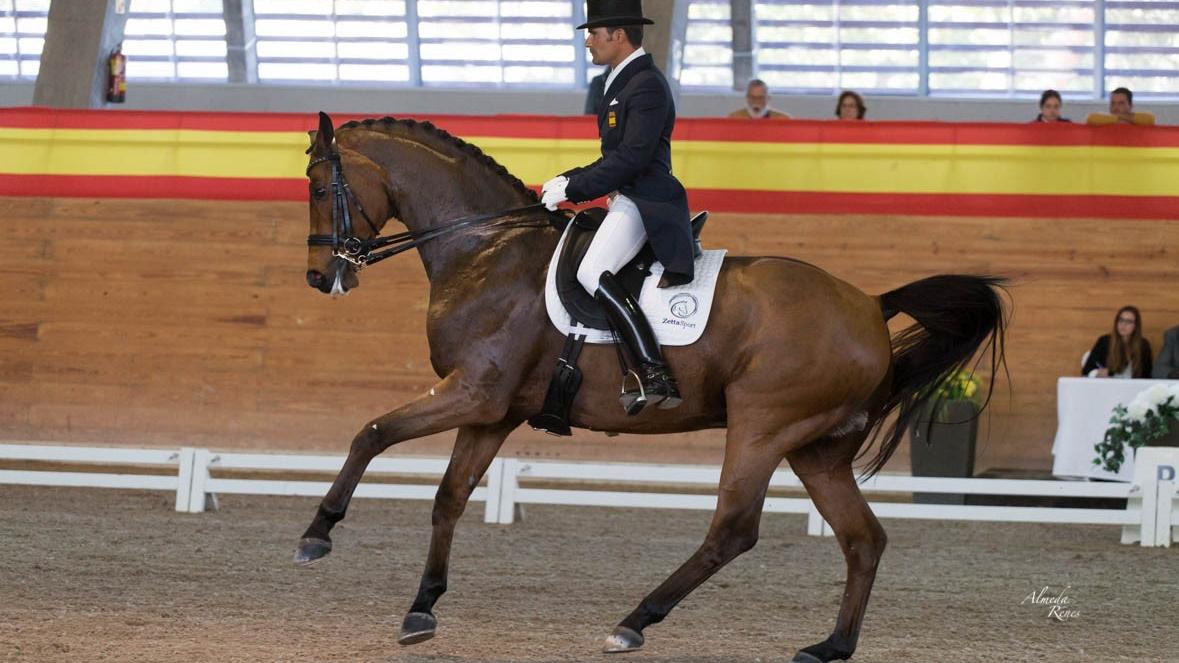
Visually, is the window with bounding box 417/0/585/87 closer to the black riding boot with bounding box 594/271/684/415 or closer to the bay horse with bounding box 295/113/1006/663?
the bay horse with bounding box 295/113/1006/663

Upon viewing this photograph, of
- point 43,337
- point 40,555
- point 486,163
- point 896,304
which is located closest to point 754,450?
point 896,304

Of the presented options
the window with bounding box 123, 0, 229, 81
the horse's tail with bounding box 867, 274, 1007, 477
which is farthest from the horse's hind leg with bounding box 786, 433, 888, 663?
the window with bounding box 123, 0, 229, 81

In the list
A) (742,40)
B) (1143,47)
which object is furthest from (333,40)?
(1143,47)

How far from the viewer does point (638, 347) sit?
4461mm

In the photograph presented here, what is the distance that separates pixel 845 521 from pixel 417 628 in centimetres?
156

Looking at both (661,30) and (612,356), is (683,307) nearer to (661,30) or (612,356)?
(612,356)

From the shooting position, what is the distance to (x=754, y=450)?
4.54 m

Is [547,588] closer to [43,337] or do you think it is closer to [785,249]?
[785,249]

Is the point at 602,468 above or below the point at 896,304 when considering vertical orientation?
below

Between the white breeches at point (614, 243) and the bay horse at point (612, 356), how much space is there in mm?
222

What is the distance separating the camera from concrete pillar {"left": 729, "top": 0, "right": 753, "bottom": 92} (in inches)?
639

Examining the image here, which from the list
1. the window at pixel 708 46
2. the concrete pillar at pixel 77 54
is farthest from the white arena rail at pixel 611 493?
the window at pixel 708 46

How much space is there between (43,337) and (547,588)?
6197 mm

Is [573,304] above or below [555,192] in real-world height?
below
